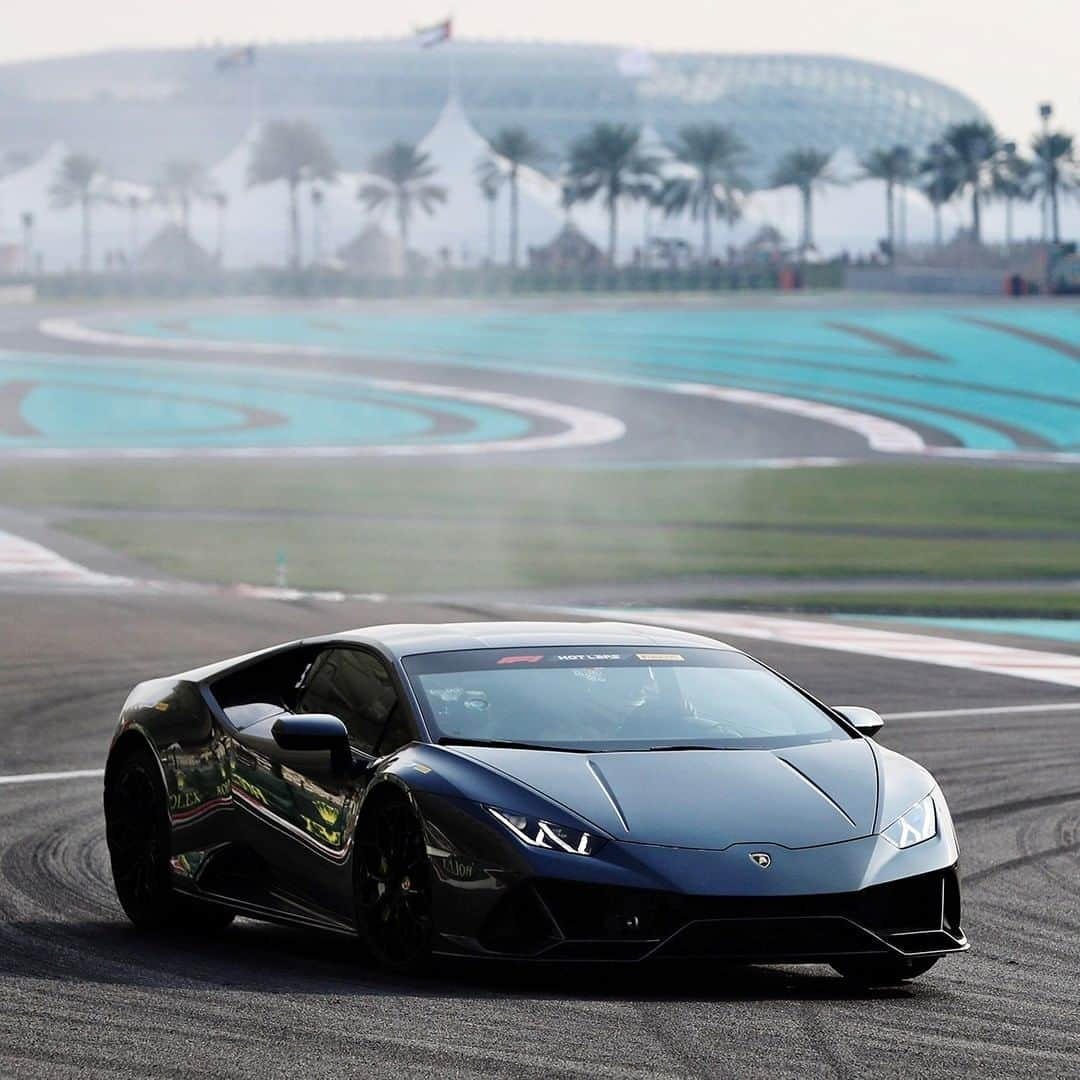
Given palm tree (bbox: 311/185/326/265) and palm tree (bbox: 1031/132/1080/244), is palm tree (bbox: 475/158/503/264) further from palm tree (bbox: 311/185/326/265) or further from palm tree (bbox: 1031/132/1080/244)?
palm tree (bbox: 1031/132/1080/244)

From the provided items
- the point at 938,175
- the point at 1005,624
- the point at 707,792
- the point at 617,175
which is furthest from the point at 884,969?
the point at 938,175

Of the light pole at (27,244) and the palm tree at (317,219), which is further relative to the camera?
the palm tree at (317,219)

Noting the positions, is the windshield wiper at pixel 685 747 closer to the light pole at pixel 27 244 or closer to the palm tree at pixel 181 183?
the light pole at pixel 27 244

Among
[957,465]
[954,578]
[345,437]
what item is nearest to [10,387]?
[345,437]

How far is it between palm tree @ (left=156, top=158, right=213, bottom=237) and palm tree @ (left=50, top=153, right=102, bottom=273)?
5652mm

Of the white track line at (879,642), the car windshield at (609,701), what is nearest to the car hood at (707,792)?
the car windshield at (609,701)

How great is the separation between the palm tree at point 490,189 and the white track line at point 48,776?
157 metres

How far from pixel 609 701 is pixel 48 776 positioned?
619 centimetres

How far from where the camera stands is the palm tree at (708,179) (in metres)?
154

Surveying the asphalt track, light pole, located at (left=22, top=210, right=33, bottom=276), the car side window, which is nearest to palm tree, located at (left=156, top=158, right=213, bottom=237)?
light pole, located at (left=22, top=210, right=33, bottom=276)

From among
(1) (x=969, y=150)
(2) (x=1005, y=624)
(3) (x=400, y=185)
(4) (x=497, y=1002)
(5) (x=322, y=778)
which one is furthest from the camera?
(3) (x=400, y=185)

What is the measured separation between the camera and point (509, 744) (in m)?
7.96

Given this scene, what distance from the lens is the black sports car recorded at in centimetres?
720

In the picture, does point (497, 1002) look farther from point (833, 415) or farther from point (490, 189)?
point (490, 189)
